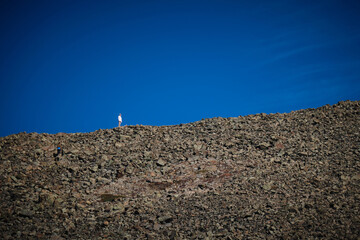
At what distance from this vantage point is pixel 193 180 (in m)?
18.2

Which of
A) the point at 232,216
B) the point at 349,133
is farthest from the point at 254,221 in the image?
the point at 349,133

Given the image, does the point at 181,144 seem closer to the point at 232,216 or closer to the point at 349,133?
the point at 232,216

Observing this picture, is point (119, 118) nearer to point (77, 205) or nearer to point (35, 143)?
point (35, 143)

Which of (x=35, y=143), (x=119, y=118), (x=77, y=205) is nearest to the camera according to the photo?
(x=77, y=205)

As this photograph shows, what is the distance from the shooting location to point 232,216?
14.1 metres

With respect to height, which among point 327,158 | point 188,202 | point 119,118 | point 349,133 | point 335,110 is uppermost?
point 119,118

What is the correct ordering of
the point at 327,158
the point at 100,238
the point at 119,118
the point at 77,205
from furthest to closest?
1. the point at 119,118
2. the point at 327,158
3. the point at 77,205
4. the point at 100,238

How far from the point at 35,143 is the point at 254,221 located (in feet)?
56.3

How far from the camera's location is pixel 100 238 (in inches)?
515

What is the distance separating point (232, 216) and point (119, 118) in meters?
17.5

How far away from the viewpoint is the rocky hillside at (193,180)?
526 inches

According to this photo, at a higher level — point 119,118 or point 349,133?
point 119,118

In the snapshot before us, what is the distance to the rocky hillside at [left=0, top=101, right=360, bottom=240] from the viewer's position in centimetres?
1336

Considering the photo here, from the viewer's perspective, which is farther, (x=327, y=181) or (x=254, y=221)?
(x=327, y=181)
